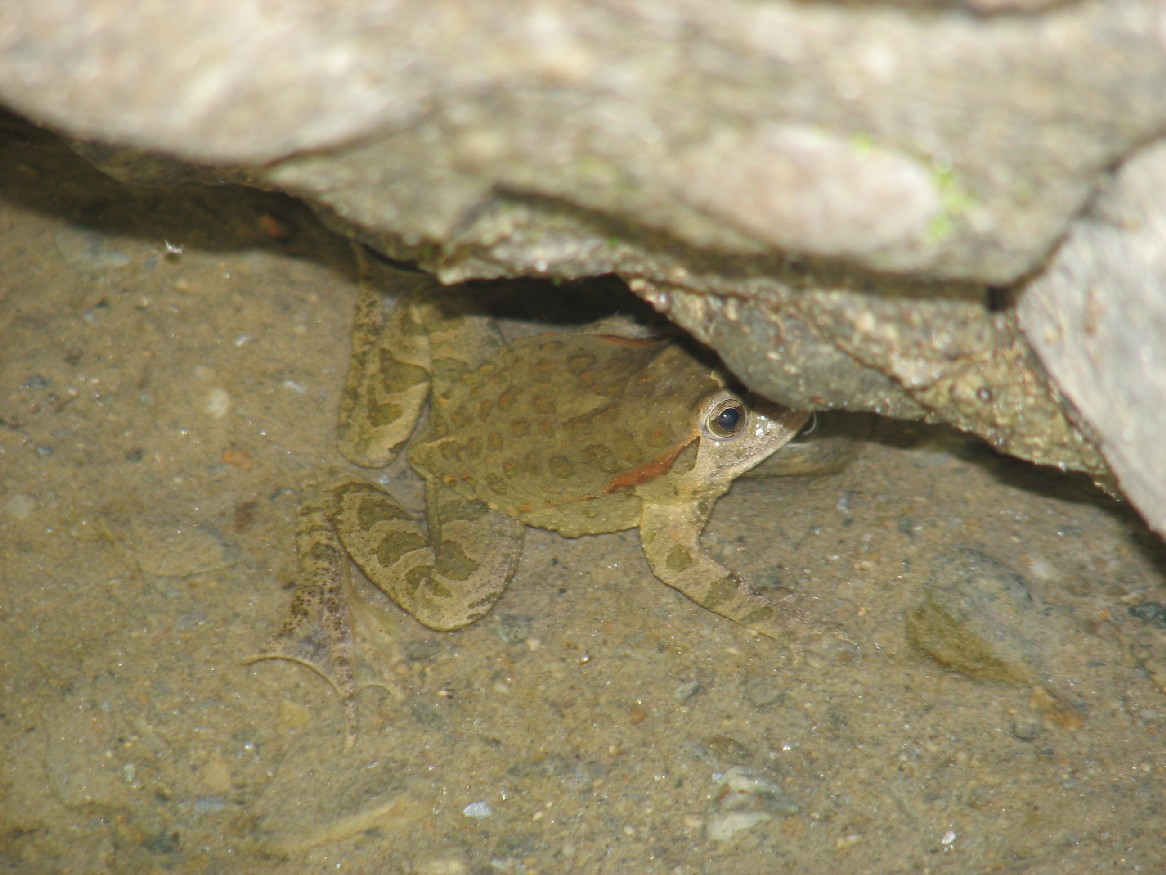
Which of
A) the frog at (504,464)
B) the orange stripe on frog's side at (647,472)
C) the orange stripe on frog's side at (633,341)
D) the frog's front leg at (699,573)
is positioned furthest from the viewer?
the orange stripe on frog's side at (633,341)

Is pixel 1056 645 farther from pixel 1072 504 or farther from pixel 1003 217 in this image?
pixel 1003 217

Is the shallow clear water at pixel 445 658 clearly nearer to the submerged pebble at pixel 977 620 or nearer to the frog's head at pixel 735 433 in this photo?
the submerged pebble at pixel 977 620

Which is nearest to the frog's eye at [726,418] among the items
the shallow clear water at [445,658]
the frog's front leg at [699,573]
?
the frog's front leg at [699,573]

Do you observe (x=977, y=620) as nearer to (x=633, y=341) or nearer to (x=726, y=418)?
(x=726, y=418)

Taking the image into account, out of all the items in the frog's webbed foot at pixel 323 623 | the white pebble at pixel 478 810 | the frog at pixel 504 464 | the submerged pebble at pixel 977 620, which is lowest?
the frog's webbed foot at pixel 323 623

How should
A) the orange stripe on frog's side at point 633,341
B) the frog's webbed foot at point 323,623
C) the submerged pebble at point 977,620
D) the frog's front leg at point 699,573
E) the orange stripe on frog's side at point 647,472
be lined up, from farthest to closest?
the orange stripe on frog's side at point 633,341, the orange stripe on frog's side at point 647,472, the frog's front leg at point 699,573, the frog's webbed foot at point 323,623, the submerged pebble at point 977,620

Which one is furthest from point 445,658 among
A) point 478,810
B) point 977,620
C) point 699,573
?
point 977,620

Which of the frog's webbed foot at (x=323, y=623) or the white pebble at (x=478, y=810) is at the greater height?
the white pebble at (x=478, y=810)
